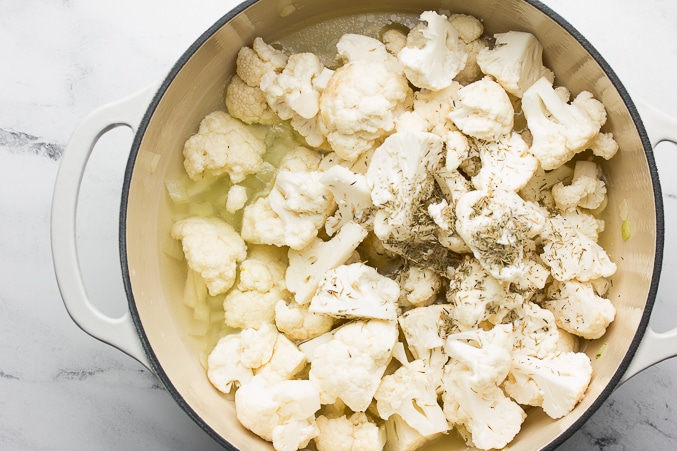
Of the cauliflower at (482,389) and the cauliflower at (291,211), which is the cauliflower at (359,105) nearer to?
the cauliflower at (291,211)

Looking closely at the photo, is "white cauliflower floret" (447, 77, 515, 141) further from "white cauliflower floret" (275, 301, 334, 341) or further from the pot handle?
the pot handle

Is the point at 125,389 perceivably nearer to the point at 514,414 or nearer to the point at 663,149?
the point at 514,414

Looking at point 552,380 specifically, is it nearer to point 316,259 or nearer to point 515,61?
point 316,259

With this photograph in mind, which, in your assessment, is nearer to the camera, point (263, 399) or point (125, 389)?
point (263, 399)

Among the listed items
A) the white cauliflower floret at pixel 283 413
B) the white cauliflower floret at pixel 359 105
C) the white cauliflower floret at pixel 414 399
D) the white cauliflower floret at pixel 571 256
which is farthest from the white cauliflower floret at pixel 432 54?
the white cauliflower floret at pixel 283 413

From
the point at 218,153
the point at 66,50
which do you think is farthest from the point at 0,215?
the point at 218,153

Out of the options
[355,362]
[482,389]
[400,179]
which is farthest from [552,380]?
[400,179]
